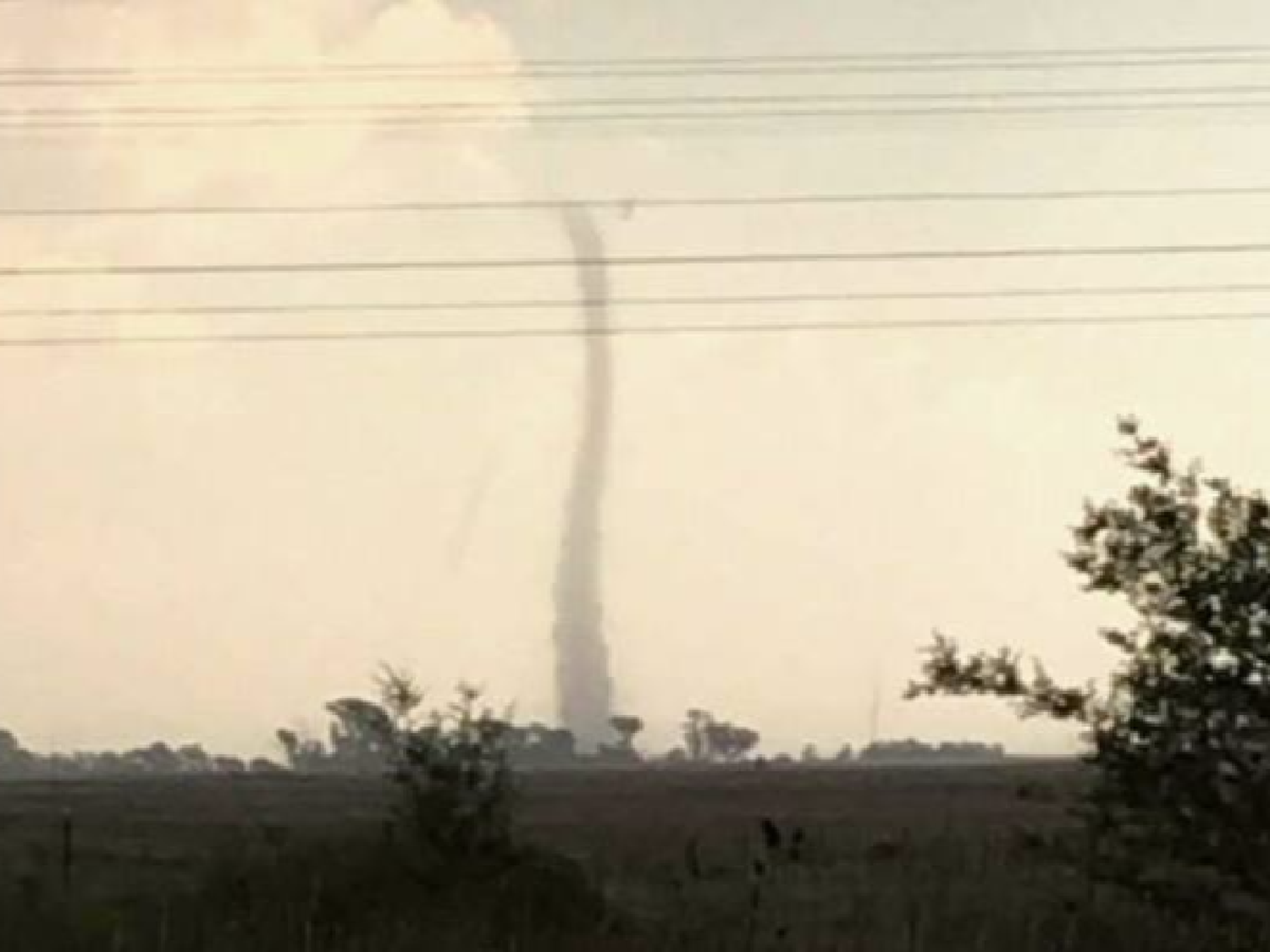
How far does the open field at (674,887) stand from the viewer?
25.6 m

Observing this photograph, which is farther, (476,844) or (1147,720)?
(476,844)

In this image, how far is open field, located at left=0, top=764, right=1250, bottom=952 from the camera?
25562 millimetres

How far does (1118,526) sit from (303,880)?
1847cm

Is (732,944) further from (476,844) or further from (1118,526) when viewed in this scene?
(1118,526)

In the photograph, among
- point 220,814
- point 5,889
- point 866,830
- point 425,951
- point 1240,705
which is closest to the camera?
point 1240,705

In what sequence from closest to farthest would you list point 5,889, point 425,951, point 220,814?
1. point 425,951
2. point 5,889
3. point 220,814

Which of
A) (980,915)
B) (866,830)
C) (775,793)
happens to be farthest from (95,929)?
(775,793)

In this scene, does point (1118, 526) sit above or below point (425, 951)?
above

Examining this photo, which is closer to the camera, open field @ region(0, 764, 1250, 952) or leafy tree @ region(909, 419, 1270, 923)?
leafy tree @ region(909, 419, 1270, 923)

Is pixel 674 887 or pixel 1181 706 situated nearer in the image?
pixel 1181 706

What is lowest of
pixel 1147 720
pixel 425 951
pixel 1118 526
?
pixel 425 951

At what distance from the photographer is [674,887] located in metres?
35.5

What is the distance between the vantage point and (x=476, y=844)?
33.6 m

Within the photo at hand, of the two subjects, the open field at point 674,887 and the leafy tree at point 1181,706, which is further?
the open field at point 674,887
